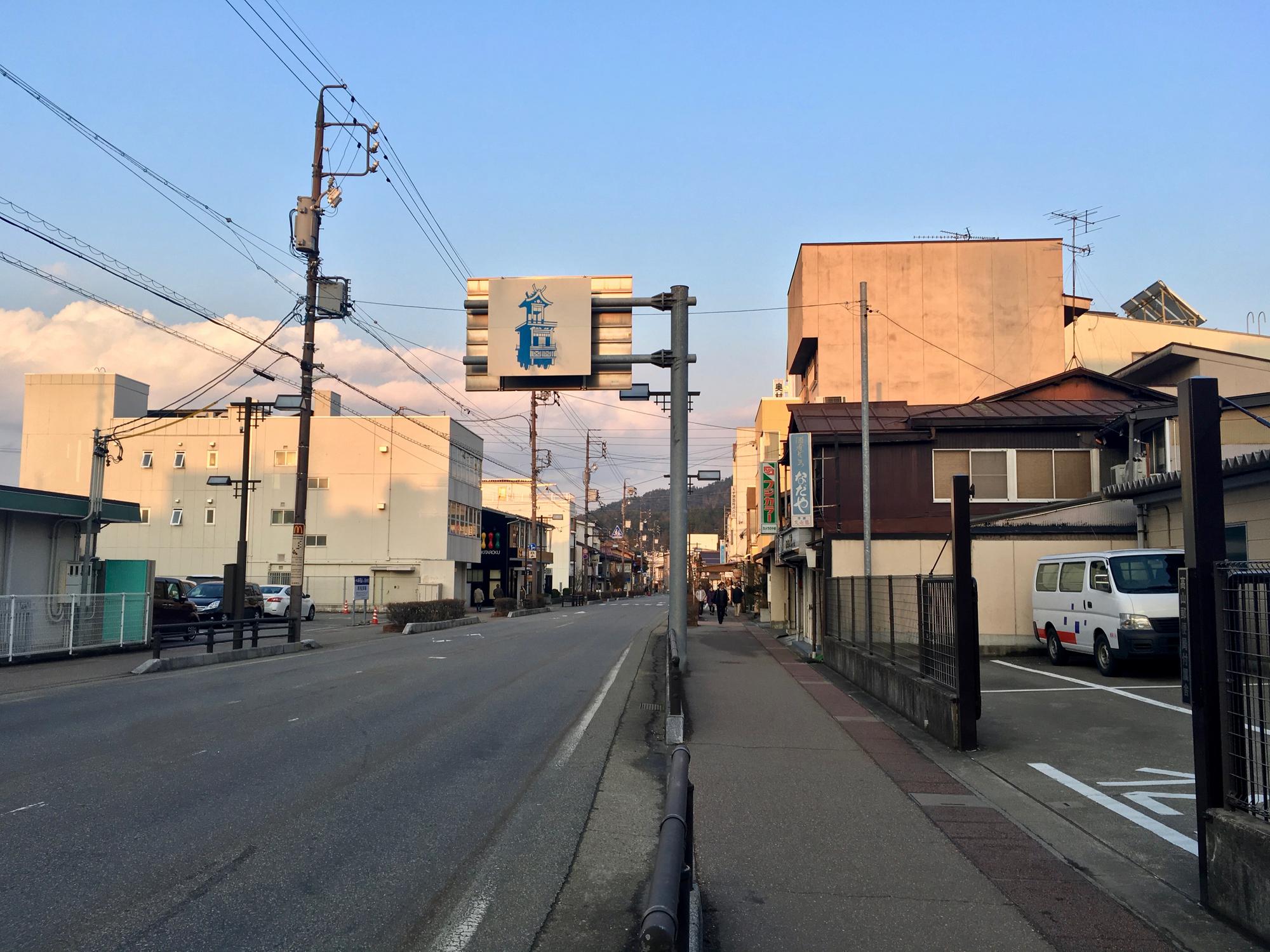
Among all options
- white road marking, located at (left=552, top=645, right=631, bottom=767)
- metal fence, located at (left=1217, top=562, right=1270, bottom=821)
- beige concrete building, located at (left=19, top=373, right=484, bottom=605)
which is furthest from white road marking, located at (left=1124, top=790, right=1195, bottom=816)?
beige concrete building, located at (left=19, top=373, right=484, bottom=605)

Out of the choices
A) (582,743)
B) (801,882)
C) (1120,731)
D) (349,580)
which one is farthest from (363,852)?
(349,580)

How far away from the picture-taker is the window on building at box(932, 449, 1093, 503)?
76.2 feet

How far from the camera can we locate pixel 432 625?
36938mm

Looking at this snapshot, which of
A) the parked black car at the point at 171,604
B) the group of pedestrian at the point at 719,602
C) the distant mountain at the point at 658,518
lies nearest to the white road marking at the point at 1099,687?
the parked black car at the point at 171,604

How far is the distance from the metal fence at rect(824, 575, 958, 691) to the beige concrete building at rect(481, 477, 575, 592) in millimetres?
89547

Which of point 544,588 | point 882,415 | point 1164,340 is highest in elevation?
point 1164,340

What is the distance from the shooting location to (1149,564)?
15.7m

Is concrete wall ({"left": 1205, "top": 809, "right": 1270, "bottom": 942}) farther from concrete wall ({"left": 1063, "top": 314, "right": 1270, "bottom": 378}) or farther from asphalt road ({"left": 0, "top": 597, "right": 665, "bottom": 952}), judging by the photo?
concrete wall ({"left": 1063, "top": 314, "right": 1270, "bottom": 378})

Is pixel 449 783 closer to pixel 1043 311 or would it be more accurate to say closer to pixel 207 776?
pixel 207 776

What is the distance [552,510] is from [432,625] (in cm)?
7311

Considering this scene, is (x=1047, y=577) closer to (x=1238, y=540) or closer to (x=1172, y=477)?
(x=1172, y=477)

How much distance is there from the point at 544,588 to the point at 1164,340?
6851cm

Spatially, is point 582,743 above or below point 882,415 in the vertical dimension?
below

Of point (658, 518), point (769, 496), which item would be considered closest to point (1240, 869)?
point (769, 496)
